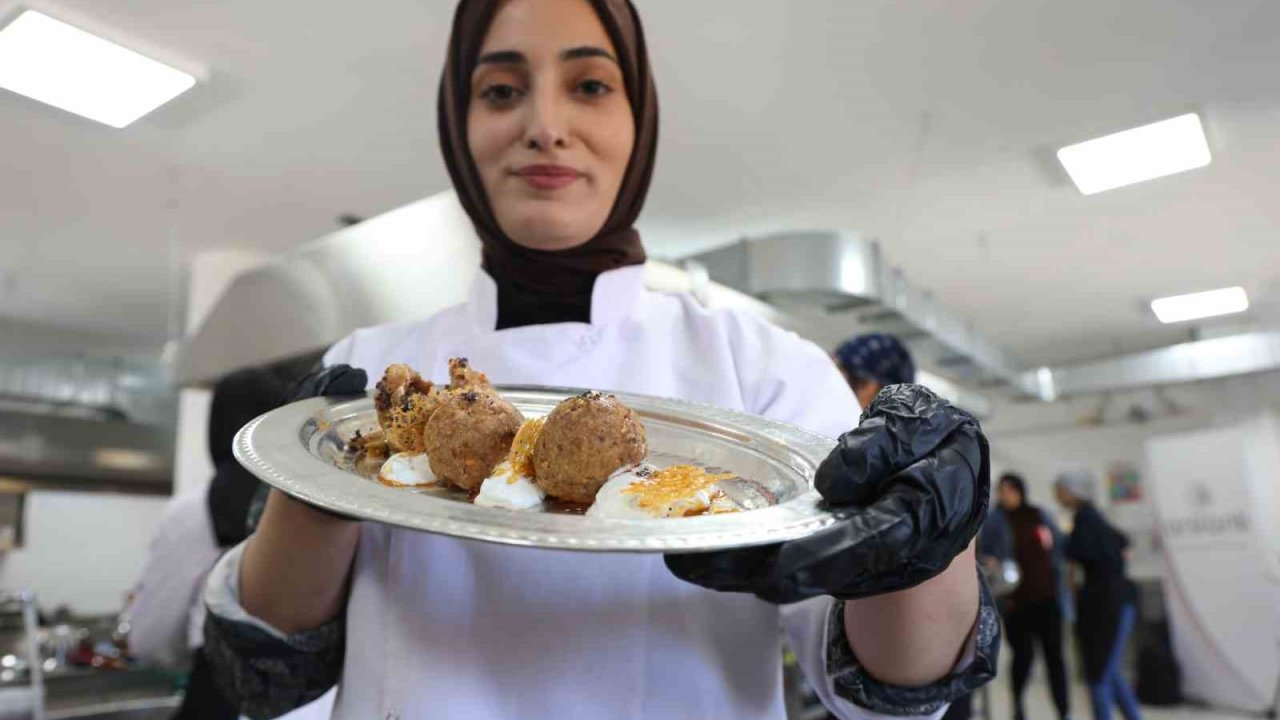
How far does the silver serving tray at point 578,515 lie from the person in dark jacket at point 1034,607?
4.99 meters

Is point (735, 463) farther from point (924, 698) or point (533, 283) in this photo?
point (533, 283)

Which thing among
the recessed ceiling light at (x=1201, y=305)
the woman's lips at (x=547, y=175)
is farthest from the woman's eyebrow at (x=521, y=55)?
the recessed ceiling light at (x=1201, y=305)

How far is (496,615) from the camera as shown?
2.61 feet

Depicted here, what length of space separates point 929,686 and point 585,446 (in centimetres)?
35

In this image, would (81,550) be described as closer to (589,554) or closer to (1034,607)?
(1034,607)

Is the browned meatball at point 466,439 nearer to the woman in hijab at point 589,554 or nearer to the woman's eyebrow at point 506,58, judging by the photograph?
the woman in hijab at point 589,554

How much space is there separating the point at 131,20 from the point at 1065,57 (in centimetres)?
323

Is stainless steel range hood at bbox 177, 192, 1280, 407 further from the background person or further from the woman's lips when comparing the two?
the woman's lips

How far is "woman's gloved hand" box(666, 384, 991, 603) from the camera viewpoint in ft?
1.73

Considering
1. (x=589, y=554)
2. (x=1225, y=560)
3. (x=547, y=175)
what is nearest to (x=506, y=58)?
(x=547, y=175)

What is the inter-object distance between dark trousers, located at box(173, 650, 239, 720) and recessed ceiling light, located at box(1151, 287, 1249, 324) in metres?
6.64

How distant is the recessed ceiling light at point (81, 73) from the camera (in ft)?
9.41

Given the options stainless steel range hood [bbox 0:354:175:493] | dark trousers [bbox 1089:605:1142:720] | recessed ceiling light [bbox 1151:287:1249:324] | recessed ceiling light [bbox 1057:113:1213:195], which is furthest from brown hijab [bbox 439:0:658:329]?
stainless steel range hood [bbox 0:354:175:493]

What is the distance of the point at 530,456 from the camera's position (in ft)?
2.43
